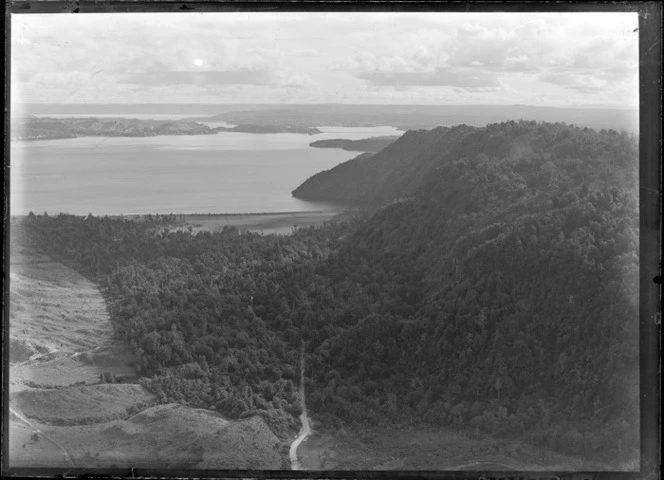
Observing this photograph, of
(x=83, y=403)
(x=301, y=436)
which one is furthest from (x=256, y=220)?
(x=83, y=403)

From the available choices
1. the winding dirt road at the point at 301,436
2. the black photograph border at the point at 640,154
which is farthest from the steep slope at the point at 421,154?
the winding dirt road at the point at 301,436

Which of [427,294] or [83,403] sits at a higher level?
[427,294]

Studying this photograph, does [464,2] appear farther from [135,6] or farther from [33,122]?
[33,122]

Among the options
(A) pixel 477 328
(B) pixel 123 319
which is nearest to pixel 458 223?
(A) pixel 477 328

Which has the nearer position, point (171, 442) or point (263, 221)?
point (171, 442)

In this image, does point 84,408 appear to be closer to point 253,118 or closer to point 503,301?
point 253,118

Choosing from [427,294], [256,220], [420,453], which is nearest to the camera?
[420,453]

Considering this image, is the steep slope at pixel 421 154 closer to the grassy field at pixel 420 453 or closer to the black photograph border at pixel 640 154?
the black photograph border at pixel 640 154

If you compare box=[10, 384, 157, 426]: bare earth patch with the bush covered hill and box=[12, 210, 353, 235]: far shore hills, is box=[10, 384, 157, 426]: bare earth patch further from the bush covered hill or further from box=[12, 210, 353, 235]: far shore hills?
box=[12, 210, 353, 235]: far shore hills
